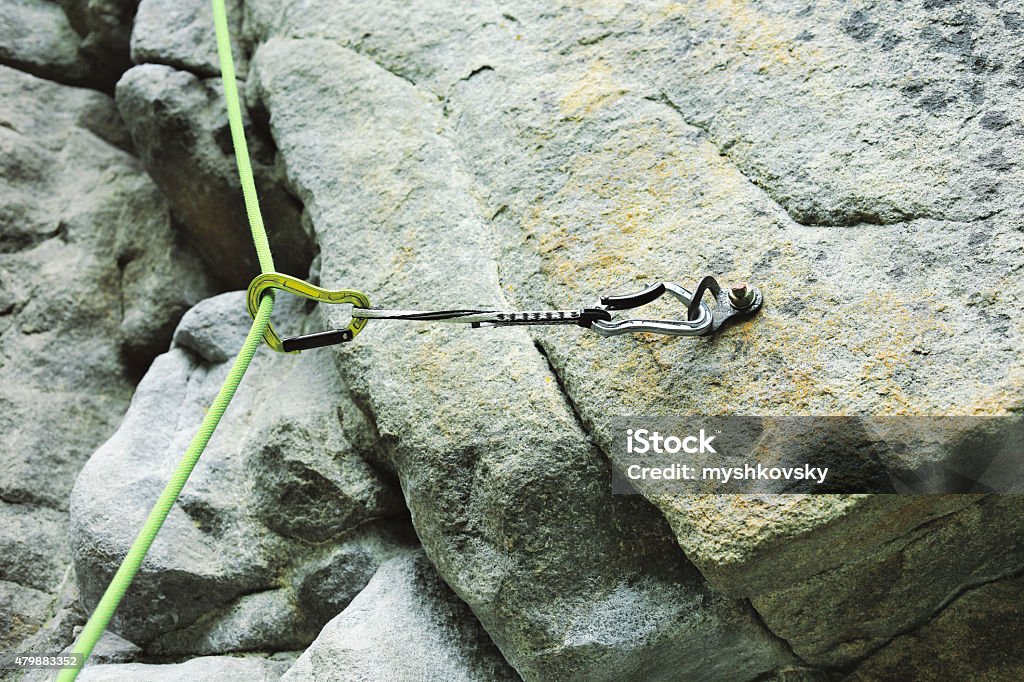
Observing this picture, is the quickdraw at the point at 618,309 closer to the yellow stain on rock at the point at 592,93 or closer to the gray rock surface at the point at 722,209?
the gray rock surface at the point at 722,209

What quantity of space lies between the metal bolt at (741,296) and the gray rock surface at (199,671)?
904 mm

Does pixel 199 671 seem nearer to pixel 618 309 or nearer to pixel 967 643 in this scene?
pixel 618 309

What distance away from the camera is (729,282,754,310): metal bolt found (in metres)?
1.13

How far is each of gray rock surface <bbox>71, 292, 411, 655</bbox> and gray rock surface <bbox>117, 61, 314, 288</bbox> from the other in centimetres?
47

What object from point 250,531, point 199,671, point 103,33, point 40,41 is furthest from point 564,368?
point 40,41

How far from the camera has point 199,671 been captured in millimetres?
1380

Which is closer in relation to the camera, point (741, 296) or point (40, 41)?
point (741, 296)

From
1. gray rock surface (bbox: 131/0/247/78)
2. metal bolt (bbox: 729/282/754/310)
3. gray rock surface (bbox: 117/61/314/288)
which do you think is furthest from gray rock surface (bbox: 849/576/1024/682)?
gray rock surface (bbox: 131/0/247/78)

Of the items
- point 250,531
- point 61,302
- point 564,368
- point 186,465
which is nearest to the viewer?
point 186,465

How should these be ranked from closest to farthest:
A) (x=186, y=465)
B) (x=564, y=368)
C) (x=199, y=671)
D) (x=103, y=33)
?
(x=186, y=465), (x=564, y=368), (x=199, y=671), (x=103, y=33)

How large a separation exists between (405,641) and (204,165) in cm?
117

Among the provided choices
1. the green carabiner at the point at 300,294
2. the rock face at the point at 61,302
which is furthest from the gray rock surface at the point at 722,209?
the rock face at the point at 61,302

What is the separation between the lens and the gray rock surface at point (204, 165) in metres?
1.88

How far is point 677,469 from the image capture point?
3.63 ft
